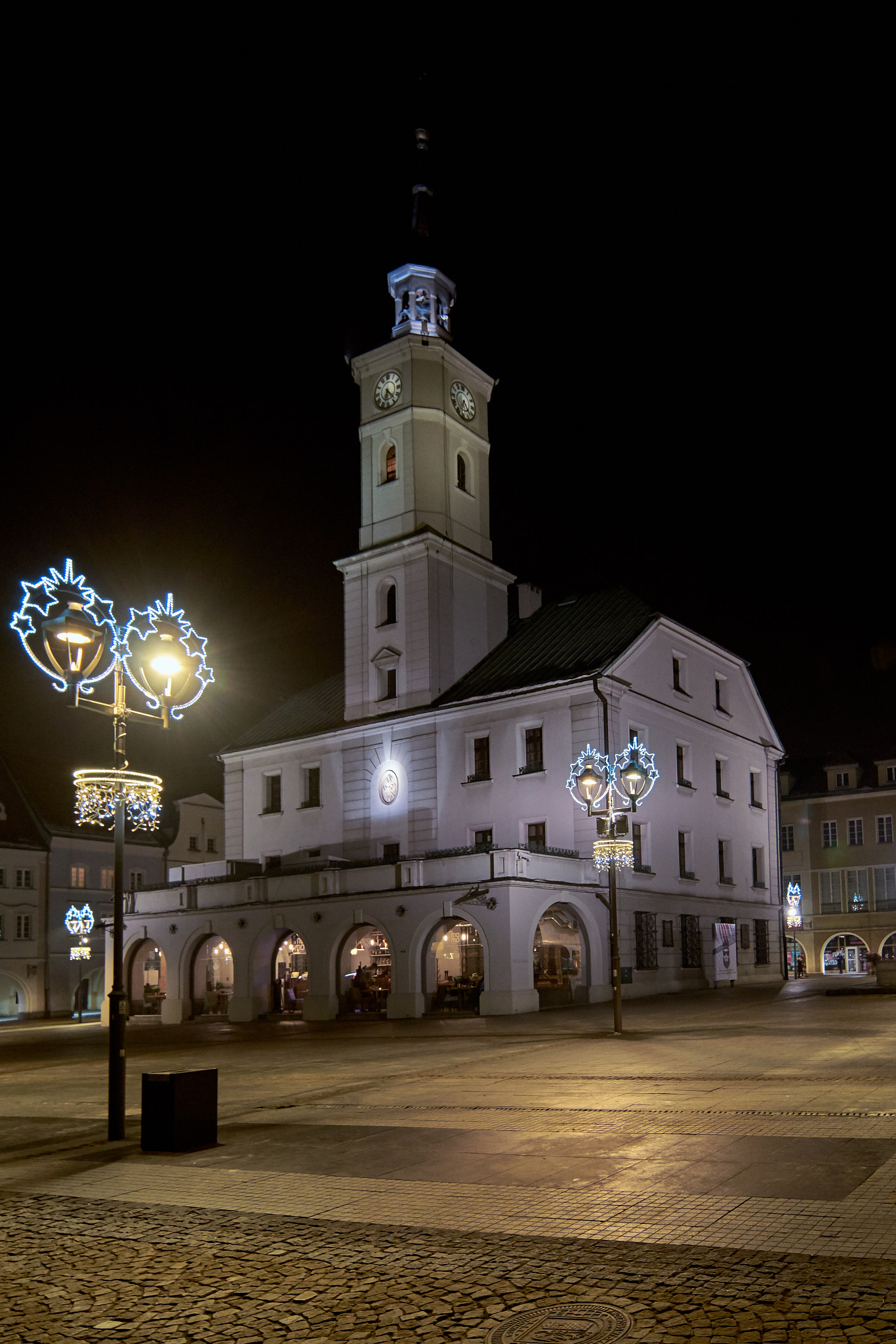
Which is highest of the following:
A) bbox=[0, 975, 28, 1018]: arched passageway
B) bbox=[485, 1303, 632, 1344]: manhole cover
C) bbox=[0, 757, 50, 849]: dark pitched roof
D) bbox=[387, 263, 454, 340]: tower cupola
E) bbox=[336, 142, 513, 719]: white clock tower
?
bbox=[387, 263, 454, 340]: tower cupola

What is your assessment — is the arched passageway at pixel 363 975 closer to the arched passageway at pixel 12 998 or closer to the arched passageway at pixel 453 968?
the arched passageway at pixel 453 968

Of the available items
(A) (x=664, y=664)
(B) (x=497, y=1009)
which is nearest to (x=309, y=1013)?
(B) (x=497, y=1009)

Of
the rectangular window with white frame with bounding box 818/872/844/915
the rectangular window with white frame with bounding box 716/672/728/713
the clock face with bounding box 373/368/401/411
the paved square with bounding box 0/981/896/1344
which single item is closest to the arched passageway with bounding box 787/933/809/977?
the rectangular window with white frame with bounding box 818/872/844/915

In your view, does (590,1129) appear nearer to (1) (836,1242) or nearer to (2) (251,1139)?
(2) (251,1139)

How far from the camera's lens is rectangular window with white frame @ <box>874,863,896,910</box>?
62.9m

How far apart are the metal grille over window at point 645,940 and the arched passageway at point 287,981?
11096 mm

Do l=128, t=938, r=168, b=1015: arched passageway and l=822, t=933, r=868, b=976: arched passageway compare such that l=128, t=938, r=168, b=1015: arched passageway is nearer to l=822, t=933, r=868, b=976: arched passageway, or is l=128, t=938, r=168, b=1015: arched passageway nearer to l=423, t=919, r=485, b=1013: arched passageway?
l=423, t=919, r=485, b=1013: arched passageway

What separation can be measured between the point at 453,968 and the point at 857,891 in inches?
1351

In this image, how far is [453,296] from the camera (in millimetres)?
48500

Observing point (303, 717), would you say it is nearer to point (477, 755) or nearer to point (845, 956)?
point (477, 755)

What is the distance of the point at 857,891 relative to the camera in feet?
212

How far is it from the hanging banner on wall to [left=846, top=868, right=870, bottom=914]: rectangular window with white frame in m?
22.2

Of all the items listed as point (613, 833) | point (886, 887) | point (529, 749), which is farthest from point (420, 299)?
point (886, 887)

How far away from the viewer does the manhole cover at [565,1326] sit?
219 inches
